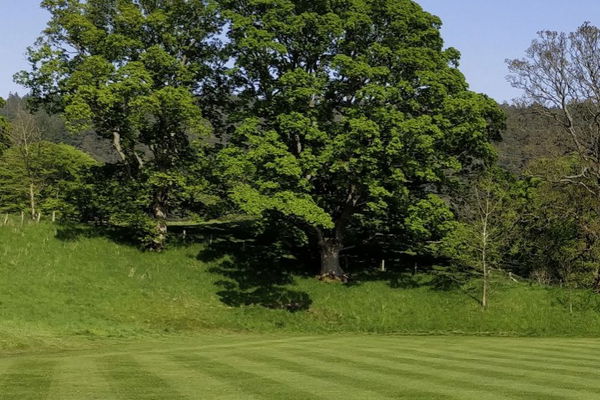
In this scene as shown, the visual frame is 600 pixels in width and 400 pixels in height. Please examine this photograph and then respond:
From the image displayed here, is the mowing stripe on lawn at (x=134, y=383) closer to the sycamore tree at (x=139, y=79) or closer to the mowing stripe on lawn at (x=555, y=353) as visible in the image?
the mowing stripe on lawn at (x=555, y=353)

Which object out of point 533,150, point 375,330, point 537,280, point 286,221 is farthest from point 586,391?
point 533,150

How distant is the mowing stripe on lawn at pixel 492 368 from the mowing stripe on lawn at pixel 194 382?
23.1 feet

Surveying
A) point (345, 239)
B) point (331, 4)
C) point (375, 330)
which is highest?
point (331, 4)

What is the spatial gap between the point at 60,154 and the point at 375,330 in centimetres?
7013

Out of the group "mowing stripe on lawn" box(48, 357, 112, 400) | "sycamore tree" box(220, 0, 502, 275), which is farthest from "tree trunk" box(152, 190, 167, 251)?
"mowing stripe on lawn" box(48, 357, 112, 400)

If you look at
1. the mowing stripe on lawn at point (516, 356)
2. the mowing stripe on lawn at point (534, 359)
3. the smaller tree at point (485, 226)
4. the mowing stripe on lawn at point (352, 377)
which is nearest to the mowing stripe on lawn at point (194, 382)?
the mowing stripe on lawn at point (352, 377)

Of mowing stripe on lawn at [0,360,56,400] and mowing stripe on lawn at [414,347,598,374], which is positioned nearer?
mowing stripe on lawn at [0,360,56,400]

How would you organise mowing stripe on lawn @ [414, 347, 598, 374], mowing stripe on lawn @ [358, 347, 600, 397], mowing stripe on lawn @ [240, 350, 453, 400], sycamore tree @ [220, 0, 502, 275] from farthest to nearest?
sycamore tree @ [220, 0, 502, 275] → mowing stripe on lawn @ [414, 347, 598, 374] → mowing stripe on lawn @ [358, 347, 600, 397] → mowing stripe on lawn @ [240, 350, 453, 400]

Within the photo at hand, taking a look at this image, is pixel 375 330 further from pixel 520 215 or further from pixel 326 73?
pixel 326 73

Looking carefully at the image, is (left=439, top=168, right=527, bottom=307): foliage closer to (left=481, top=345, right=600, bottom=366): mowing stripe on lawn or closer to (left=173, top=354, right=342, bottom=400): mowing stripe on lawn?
(left=481, top=345, right=600, bottom=366): mowing stripe on lawn

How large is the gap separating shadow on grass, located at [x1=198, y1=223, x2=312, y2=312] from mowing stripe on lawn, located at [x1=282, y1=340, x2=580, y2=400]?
681 inches

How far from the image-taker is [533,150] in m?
51.3

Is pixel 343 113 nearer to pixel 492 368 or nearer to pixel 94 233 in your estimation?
pixel 94 233

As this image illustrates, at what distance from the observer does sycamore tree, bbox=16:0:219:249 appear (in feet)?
130
